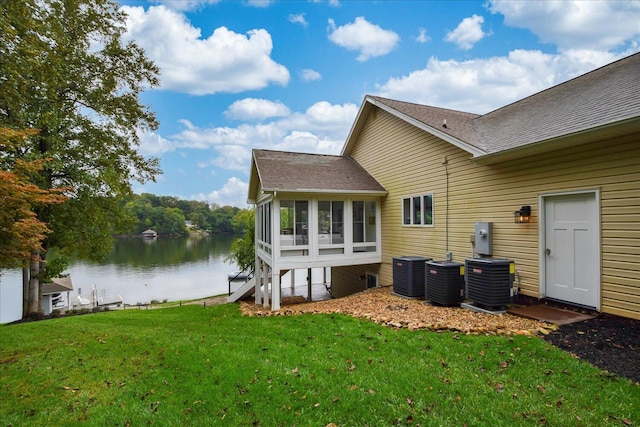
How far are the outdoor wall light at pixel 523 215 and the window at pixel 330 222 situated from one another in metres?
5.29

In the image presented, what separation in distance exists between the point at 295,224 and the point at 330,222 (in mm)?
1214

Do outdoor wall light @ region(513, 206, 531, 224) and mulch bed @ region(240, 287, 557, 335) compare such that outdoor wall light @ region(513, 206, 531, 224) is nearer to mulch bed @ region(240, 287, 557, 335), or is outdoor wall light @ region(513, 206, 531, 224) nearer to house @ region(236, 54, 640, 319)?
house @ region(236, 54, 640, 319)

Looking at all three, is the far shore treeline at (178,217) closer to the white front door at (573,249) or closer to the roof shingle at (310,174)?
the roof shingle at (310,174)

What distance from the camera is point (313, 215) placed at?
34.3 feet

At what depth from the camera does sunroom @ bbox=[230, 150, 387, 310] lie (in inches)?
398

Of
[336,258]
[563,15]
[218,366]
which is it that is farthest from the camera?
[336,258]

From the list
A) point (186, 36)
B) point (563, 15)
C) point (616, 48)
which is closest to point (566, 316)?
point (563, 15)

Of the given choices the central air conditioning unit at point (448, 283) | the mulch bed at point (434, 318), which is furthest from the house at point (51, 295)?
the central air conditioning unit at point (448, 283)

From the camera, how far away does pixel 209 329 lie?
722cm

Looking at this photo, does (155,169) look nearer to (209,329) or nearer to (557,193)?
(209,329)

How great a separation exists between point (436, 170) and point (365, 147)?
14.5 feet

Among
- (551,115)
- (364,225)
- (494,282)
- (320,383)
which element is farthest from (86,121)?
(551,115)

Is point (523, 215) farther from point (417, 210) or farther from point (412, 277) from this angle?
point (417, 210)

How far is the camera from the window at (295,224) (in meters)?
10.4
